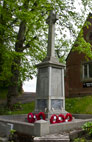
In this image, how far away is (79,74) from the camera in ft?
60.1

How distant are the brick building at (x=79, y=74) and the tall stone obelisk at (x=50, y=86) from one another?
9.20 m

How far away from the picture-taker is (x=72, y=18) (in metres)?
14.8

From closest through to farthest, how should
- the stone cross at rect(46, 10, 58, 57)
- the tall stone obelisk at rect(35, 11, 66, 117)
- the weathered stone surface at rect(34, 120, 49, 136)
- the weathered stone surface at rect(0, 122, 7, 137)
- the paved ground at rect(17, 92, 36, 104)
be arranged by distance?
the weathered stone surface at rect(34, 120, 49, 136), the weathered stone surface at rect(0, 122, 7, 137), the tall stone obelisk at rect(35, 11, 66, 117), the stone cross at rect(46, 10, 58, 57), the paved ground at rect(17, 92, 36, 104)

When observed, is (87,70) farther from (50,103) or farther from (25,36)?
(50,103)

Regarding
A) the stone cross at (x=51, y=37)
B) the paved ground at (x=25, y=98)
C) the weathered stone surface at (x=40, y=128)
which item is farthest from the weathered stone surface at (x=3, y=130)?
the paved ground at (x=25, y=98)

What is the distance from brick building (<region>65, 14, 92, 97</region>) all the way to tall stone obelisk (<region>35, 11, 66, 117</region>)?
9.20m

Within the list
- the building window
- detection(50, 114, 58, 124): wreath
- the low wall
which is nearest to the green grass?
the building window

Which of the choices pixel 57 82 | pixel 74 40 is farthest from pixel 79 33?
pixel 57 82

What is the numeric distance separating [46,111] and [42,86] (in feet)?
4.57

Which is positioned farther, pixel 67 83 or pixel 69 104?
pixel 67 83

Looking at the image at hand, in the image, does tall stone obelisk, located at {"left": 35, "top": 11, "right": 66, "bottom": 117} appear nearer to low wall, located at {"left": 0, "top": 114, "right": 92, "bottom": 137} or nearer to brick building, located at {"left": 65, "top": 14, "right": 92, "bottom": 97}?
low wall, located at {"left": 0, "top": 114, "right": 92, "bottom": 137}

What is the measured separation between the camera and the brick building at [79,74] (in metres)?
17.5

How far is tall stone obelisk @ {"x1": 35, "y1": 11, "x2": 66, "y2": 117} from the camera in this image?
8.03 m

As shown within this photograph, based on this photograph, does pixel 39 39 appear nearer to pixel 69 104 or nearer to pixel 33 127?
pixel 69 104
